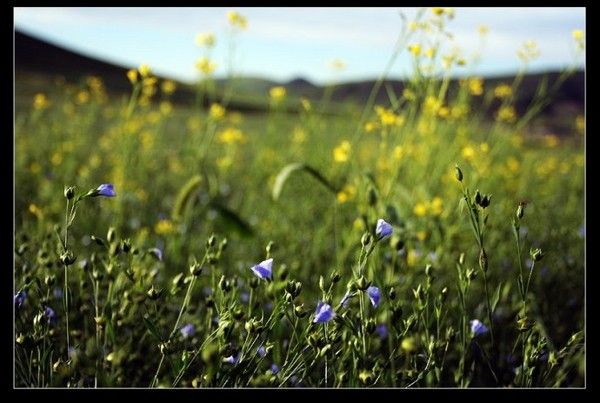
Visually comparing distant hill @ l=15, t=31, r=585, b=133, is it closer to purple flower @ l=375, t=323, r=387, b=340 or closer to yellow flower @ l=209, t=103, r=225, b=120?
yellow flower @ l=209, t=103, r=225, b=120

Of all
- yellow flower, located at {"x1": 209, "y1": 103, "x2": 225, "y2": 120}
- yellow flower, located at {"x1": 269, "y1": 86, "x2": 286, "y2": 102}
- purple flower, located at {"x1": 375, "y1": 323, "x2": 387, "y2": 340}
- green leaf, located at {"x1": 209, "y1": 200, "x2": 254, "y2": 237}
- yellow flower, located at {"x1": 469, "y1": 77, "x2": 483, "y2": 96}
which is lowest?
purple flower, located at {"x1": 375, "y1": 323, "x2": 387, "y2": 340}

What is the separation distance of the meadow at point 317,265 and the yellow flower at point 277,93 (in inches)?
6.3

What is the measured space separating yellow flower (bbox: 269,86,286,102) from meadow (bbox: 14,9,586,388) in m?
0.16

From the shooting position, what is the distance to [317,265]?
7.75 feet

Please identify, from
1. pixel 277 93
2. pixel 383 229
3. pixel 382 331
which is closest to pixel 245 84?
pixel 277 93

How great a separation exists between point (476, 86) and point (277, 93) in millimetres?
1077

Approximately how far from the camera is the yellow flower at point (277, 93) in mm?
3090

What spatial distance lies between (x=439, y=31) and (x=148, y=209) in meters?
2.23

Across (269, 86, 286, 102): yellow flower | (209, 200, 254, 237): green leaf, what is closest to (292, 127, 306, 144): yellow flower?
(269, 86, 286, 102): yellow flower

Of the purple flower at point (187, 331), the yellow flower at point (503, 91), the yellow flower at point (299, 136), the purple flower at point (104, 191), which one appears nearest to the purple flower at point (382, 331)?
the purple flower at point (187, 331)

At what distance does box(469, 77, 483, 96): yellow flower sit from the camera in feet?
8.16
